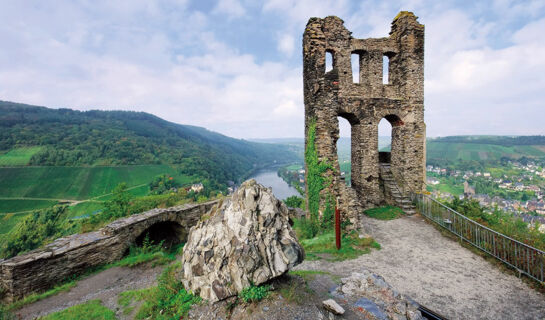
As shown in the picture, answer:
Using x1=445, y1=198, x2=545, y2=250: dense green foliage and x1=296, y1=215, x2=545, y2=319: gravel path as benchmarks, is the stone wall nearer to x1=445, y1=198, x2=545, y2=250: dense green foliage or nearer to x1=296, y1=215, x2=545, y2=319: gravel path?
x1=296, y1=215, x2=545, y2=319: gravel path

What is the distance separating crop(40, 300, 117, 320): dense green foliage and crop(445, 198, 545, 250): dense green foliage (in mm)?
10491

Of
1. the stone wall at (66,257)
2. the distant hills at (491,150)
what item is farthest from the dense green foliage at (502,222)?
the distant hills at (491,150)

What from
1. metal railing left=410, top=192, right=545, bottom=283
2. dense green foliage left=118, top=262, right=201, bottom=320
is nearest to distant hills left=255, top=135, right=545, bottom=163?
metal railing left=410, top=192, right=545, bottom=283

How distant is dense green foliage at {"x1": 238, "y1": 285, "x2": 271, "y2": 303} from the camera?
3.40 m

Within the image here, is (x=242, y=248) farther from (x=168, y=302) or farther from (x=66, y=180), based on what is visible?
(x=66, y=180)

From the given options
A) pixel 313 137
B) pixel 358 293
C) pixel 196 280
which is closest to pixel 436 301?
pixel 358 293

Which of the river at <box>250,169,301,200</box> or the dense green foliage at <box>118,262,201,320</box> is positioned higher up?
the dense green foliage at <box>118,262,201,320</box>

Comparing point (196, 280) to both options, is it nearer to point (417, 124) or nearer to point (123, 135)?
point (417, 124)

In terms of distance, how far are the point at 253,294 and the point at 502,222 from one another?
10.1 metres

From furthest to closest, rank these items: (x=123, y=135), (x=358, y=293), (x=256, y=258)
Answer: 1. (x=123, y=135)
2. (x=358, y=293)
3. (x=256, y=258)

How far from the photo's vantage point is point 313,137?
9930 mm

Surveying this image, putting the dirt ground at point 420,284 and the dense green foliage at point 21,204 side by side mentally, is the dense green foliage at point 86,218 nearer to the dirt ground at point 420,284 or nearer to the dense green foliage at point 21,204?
the dirt ground at point 420,284

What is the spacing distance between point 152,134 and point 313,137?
4209 inches

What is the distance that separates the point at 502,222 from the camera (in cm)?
836
